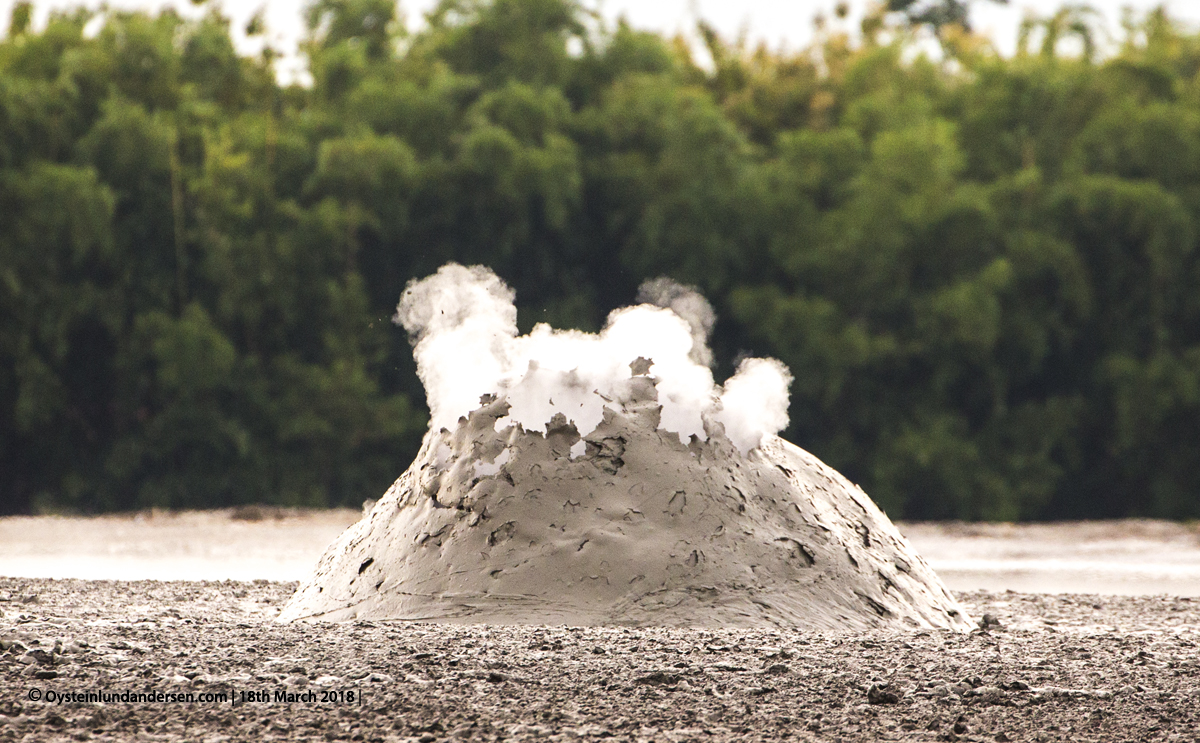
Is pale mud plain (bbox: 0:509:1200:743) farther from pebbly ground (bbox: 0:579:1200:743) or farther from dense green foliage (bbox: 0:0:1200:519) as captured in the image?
dense green foliage (bbox: 0:0:1200:519)

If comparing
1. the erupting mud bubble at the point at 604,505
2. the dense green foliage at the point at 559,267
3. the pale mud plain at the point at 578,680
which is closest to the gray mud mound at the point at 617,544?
the erupting mud bubble at the point at 604,505

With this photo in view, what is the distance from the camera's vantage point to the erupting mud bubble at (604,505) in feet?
18.8

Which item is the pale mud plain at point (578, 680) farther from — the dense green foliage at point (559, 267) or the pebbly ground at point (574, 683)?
the dense green foliage at point (559, 267)

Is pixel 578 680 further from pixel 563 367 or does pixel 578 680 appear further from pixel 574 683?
pixel 563 367

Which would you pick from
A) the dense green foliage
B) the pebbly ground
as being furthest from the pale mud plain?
the dense green foliage

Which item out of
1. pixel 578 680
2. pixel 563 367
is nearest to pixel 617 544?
pixel 563 367

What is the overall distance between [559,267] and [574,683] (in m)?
13.6

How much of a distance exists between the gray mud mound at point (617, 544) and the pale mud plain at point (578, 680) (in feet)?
0.91

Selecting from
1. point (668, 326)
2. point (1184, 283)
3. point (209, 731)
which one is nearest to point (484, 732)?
point (209, 731)

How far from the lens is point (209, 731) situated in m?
3.82

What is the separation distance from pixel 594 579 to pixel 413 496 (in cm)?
115

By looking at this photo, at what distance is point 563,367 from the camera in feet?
20.7

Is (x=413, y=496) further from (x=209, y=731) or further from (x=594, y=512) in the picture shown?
(x=209, y=731)

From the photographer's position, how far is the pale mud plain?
12.8 feet
